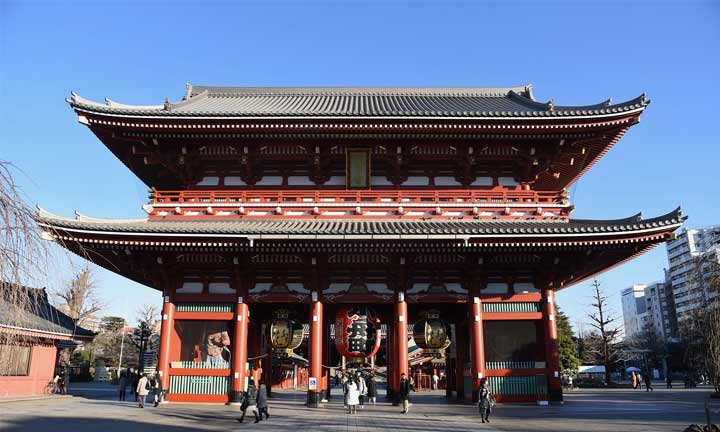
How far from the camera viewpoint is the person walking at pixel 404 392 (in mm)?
17459

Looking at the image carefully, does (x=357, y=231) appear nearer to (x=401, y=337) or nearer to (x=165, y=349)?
(x=401, y=337)

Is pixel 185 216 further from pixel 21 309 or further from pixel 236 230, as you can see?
pixel 21 309

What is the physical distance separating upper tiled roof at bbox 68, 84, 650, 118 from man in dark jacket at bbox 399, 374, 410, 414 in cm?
1036

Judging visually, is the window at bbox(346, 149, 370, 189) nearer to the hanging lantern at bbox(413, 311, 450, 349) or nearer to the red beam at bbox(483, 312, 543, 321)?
the hanging lantern at bbox(413, 311, 450, 349)

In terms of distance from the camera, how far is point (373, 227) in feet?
59.7

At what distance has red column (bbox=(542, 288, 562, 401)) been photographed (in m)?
19.0

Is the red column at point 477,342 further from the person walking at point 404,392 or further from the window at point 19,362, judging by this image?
the window at point 19,362

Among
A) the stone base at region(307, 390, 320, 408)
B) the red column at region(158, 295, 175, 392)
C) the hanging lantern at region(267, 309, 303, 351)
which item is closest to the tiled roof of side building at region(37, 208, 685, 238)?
the red column at region(158, 295, 175, 392)

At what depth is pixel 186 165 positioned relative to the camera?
20.7 meters

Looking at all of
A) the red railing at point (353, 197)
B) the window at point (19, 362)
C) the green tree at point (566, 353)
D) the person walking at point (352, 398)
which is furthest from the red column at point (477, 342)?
the green tree at point (566, 353)

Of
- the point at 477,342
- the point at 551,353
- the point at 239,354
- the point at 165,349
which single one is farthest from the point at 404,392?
the point at 165,349

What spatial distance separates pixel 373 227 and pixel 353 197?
8.38ft

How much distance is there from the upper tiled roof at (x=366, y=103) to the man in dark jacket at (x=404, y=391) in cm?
1036

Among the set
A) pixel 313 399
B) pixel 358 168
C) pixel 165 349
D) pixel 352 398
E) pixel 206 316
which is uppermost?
pixel 358 168
